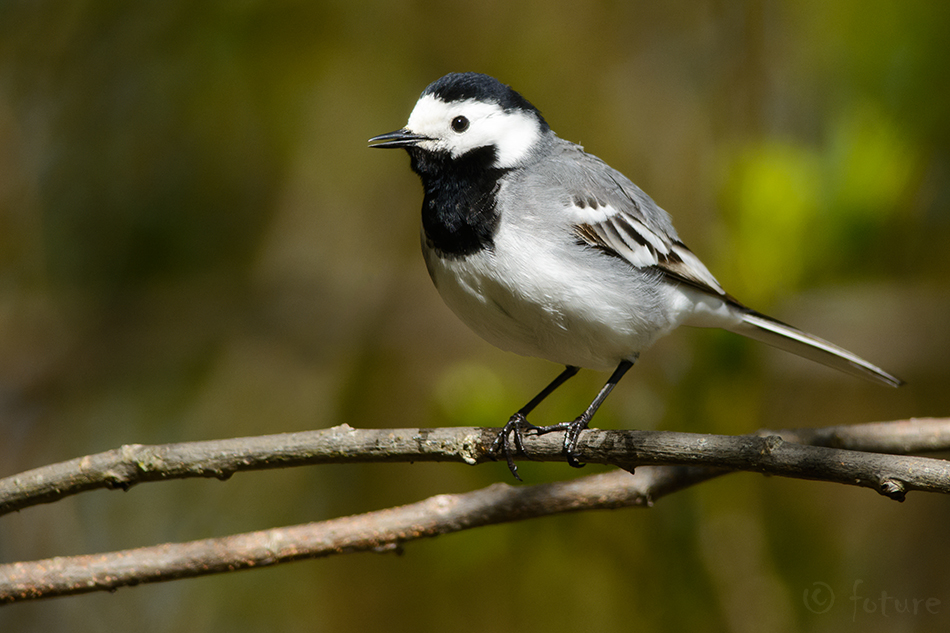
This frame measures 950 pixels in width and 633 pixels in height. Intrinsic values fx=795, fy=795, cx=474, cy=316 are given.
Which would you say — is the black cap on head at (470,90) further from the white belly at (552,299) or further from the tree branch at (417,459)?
the tree branch at (417,459)

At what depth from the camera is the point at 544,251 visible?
8.02 feet

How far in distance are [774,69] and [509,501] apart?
9.80 ft

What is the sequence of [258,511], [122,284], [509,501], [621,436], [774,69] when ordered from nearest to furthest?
1. [621,436]
2. [509,501]
3. [774,69]
4. [258,511]
5. [122,284]

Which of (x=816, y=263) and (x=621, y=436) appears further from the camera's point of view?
(x=816, y=263)

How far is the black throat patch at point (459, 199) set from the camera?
2471mm

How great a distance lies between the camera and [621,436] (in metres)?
1.93

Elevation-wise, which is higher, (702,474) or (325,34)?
(325,34)

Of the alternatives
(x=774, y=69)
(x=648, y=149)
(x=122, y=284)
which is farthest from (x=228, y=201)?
(x=774, y=69)

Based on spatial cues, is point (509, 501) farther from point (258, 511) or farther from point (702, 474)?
point (258, 511)

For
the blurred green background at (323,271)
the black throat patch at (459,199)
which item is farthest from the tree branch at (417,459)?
the blurred green background at (323,271)

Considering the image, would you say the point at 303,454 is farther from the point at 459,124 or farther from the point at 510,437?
the point at 459,124

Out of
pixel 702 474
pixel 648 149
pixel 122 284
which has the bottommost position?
pixel 702 474

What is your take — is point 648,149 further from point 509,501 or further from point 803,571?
point 509,501

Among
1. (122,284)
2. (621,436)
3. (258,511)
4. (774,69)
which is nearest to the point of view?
(621,436)
